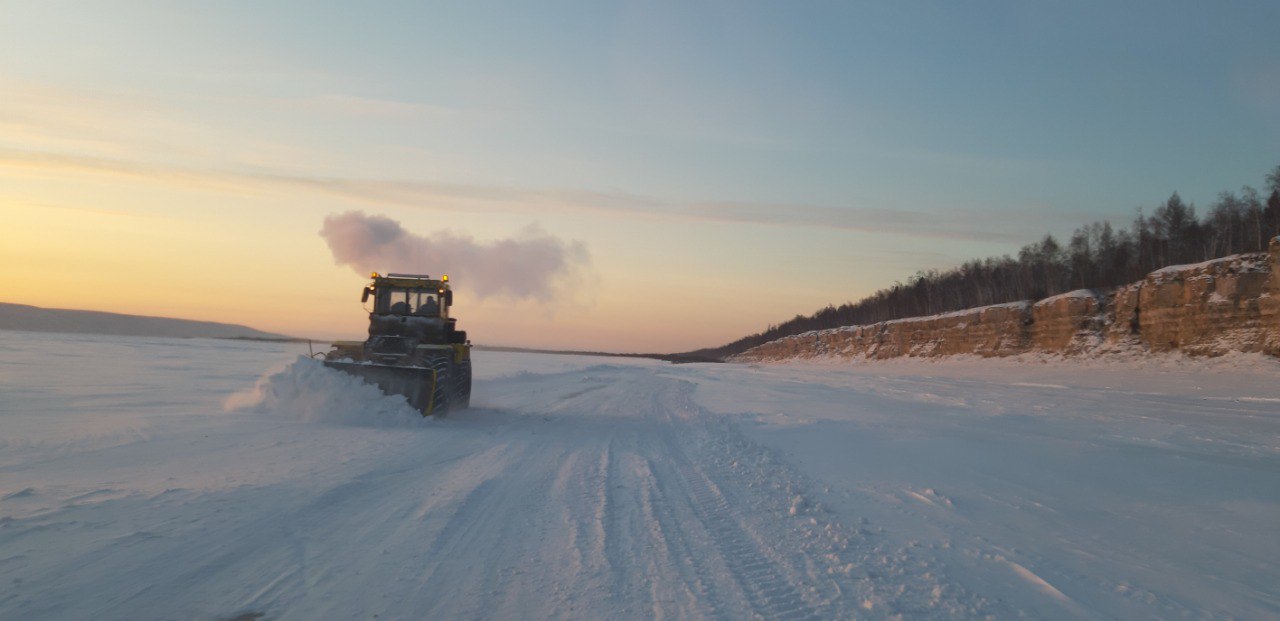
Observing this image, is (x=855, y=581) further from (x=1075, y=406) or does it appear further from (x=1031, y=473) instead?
(x=1075, y=406)

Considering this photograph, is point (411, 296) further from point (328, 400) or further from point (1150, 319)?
point (1150, 319)

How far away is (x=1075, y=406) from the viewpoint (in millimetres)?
17266

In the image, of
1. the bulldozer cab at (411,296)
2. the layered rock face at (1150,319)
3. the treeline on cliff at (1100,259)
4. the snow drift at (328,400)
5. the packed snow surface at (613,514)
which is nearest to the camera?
the packed snow surface at (613,514)

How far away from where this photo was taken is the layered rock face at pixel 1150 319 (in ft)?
74.5

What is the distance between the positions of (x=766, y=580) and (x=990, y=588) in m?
1.54

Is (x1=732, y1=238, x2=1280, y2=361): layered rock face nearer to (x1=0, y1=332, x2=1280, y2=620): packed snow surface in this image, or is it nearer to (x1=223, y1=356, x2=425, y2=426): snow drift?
(x1=0, y1=332, x2=1280, y2=620): packed snow surface

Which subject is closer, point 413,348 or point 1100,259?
Answer: point 413,348

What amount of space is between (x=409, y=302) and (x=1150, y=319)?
2801cm

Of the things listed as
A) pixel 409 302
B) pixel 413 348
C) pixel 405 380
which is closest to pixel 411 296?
pixel 409 302

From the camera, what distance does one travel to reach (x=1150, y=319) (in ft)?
91.9

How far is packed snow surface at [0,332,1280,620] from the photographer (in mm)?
4543

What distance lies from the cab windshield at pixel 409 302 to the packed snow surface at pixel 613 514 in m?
3.21

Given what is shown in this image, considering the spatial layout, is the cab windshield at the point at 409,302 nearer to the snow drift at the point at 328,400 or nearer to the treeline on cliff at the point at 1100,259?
the snow drift at the point at 328,400

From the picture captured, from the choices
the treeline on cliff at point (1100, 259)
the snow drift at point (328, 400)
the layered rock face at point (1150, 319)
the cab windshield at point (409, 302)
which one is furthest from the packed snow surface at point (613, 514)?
the treeline on cliff at point (1100, 259)
